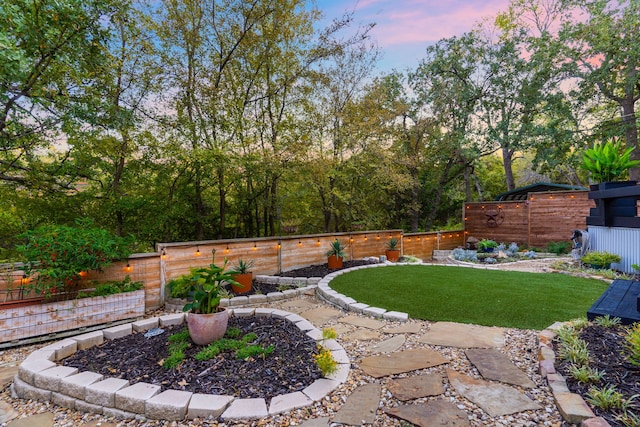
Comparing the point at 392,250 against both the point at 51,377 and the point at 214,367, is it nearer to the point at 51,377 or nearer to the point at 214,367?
the point at 214,367

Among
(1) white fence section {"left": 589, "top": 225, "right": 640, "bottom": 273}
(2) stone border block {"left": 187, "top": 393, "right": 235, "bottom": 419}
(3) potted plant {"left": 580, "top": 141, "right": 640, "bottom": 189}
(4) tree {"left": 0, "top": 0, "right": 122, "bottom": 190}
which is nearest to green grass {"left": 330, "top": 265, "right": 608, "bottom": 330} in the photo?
(1) white fence section {"left": 589, "top": 225, "right": 640, "bottom": 273}

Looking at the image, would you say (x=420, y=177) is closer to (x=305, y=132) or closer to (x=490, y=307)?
(x=305, y=132)

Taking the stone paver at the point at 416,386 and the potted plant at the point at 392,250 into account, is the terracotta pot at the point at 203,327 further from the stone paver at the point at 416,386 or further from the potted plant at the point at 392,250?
the potted plant at the point at 392,250

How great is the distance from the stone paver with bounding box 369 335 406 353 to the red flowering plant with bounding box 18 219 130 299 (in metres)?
3.30

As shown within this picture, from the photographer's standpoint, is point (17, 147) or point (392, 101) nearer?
point (17, 147)

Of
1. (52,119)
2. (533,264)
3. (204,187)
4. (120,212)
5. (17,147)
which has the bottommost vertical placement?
(533,264)

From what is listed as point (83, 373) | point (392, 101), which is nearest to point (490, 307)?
point (83, 373)

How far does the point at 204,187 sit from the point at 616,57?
13.8 metres

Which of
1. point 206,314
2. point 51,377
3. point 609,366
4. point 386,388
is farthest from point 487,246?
point 51,377

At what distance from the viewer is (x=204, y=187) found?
6371 mm

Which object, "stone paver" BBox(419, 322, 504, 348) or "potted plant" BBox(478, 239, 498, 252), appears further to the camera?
"potted plant" BBox(478, 239, 498, 252)

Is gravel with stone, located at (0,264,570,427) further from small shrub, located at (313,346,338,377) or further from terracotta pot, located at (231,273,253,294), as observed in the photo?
terracotta pot, located at (231,273,253,294)

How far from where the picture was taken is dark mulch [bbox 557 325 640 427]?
172cm

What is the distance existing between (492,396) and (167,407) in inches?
83.7
